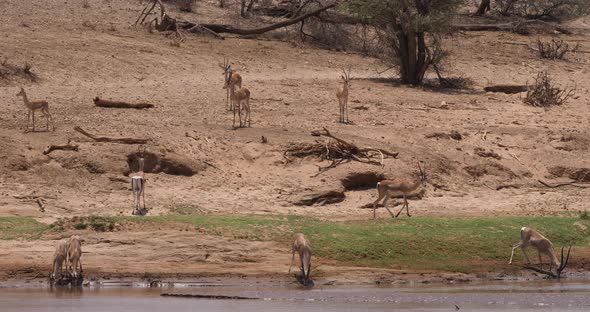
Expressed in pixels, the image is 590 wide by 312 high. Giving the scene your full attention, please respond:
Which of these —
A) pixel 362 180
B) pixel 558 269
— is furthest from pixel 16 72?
pixel 558 269

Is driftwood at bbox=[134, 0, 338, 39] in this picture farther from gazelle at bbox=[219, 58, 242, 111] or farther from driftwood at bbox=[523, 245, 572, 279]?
driftwood at bbox=[523, 245, 572, 279]

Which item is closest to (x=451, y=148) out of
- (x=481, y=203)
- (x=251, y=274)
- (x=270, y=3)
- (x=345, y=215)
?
(x=481, y=203)

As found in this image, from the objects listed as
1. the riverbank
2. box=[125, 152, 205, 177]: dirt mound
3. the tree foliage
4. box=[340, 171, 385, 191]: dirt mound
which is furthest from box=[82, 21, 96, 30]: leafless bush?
the riverbank

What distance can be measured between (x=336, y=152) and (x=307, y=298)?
304 inches

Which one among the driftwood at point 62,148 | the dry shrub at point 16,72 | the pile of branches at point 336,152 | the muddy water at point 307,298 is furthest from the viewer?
the dry shrub at point 16,72

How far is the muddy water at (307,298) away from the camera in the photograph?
15.2 m

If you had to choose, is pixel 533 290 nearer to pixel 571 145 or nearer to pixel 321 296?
pixel 321 296

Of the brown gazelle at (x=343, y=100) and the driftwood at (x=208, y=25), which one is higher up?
the driftwood at (x=208, y=25)

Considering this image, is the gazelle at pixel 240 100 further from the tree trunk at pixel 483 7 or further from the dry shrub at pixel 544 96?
the tree trunk at pixel 483 7

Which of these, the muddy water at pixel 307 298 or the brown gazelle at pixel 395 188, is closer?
the muddy water at pixel 307 298

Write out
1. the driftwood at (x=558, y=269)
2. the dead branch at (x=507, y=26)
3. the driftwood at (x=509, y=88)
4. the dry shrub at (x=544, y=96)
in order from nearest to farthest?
the driftwood at (x=558, y=269) → the dry shrub at (x=544, y=96) → the driftwood at (x=509, y=88) → the dead branch at (x=507, y=26)

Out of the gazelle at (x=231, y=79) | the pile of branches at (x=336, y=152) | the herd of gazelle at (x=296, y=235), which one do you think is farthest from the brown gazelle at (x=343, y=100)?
the pile of branches at (x=336, y=152)

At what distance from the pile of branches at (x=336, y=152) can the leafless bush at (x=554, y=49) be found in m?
12.4

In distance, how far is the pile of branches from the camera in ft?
77.0
